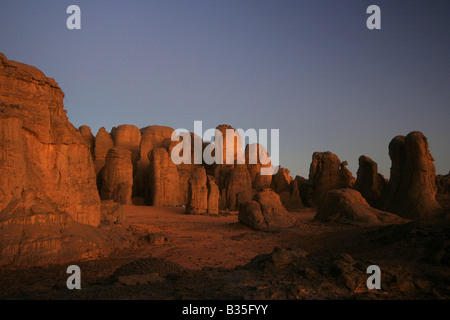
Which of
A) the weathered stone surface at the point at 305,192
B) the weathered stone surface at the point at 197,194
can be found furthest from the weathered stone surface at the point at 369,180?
the weathered stone surface at the point at 197,194

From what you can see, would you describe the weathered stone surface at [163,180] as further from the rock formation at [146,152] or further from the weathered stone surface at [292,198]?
the weathered stone surface at [292,198]

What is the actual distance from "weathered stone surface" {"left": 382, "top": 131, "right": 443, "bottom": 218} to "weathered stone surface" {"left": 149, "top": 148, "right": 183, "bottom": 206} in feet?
49.3

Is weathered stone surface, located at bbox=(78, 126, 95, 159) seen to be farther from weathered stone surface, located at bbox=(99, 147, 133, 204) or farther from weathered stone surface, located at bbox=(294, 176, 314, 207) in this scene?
weathered stone surface, located at bbox=(294, 176, 314, 207)

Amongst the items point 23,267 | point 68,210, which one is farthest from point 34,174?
point 23,267

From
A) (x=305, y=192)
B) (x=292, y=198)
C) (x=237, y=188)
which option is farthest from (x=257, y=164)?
(x=237, y=188)

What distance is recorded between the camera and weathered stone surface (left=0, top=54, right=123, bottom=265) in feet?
21.5

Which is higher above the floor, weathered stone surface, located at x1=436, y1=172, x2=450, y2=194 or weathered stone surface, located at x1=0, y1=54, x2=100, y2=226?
weathered stone surface, located at x1=0, y1=54, x2=100, y2=226

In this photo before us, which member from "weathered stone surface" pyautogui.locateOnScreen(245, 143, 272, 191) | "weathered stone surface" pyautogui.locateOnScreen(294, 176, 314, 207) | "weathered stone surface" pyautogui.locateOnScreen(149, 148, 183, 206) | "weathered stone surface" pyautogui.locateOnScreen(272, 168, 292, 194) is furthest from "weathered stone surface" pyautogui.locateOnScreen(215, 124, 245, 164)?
"weathered stone surface" pyautogui.locateOnScreen(149, 148, 183, 206)

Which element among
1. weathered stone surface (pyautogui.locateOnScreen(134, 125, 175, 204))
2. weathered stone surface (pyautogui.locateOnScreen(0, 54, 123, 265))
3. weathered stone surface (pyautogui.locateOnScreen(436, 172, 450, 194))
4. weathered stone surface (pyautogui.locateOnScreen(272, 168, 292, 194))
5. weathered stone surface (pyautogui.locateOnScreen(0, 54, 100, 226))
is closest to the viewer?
weathered stone surface (pyautogui.locateOnScreen(0, 54, 123, 265))

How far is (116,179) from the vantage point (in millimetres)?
22609

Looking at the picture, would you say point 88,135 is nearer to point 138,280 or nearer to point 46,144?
point 46,144

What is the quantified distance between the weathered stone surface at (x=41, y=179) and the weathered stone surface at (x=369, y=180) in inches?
751
